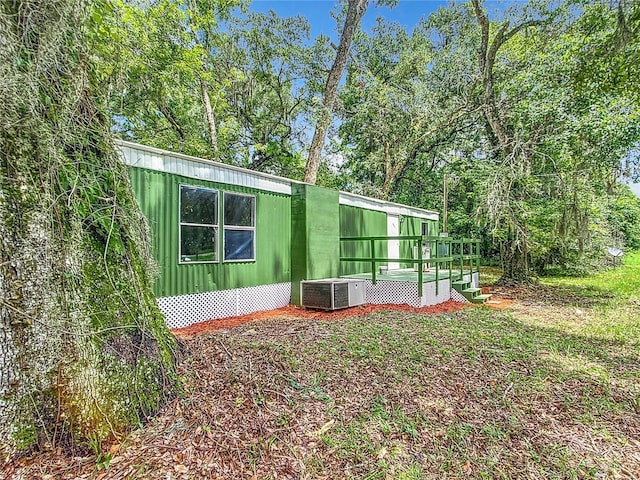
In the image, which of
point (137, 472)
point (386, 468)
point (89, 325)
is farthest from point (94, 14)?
point (386, 468)

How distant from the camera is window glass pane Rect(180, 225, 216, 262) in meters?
5.66

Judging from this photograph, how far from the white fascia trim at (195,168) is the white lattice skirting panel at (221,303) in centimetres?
187

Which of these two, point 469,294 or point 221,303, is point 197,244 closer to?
point 221,303

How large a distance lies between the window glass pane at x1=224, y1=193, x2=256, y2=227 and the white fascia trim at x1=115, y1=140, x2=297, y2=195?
0.82ft

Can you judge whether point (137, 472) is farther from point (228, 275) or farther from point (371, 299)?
point (371, 299)

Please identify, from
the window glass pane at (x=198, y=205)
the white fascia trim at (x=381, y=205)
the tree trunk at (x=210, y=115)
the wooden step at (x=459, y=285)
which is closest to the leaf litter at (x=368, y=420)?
the window glass pane at (x=198, y=205)

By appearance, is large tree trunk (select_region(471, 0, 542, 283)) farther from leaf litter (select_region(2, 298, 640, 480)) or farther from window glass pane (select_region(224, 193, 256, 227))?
leaf litter (select_region(2, 298, 640, 480))

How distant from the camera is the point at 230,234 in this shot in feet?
21.1

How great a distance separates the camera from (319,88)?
54.2ft

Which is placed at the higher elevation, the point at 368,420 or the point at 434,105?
the point at 434,105

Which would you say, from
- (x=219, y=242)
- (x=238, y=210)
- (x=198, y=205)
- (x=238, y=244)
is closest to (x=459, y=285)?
(x=238, y=244)

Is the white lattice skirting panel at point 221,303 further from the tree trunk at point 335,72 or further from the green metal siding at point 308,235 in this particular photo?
the tree trunk at point 335,72

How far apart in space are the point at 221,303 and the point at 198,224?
4.52 feet

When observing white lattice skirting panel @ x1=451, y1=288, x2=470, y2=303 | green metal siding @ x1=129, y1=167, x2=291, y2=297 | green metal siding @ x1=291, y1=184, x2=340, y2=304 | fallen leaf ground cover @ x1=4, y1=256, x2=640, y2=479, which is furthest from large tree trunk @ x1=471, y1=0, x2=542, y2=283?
green metal siding @ x1=129, y1=167, x2=291, y2=297
